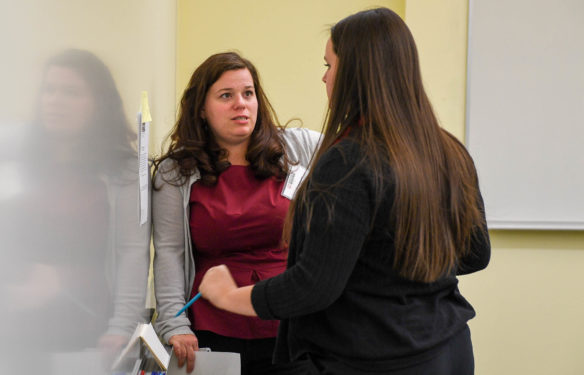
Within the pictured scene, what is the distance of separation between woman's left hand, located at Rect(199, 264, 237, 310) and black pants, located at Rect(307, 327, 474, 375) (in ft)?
0.60

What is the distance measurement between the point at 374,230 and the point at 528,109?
2.08m

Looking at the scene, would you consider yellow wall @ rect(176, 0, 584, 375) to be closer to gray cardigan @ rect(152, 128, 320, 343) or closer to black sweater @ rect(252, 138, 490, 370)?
gray cardigan @ rect(152, 128, 320, 343)

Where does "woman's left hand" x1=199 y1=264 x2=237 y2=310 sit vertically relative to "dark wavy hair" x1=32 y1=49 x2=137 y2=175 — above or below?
below

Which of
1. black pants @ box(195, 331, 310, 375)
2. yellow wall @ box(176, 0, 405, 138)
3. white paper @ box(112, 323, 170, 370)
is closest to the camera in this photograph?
white paper @ box(112, 323, 170, 370)

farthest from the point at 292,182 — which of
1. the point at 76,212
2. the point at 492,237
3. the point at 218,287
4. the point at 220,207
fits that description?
the point at 492,237

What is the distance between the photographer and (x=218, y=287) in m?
1.10

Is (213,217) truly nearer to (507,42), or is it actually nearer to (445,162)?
(445,162)

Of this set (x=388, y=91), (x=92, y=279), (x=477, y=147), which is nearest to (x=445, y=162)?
(x=388, y=91)

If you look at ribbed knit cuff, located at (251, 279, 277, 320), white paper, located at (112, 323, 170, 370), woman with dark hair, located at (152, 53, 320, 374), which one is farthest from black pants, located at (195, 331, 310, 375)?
ribbed knit cuff, located at (251, 279, 277, 320)

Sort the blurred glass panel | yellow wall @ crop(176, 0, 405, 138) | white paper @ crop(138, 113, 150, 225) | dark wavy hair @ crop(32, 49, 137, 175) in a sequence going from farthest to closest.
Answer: yellow wall @ crop(176, 0, 405, 138) < white paper @ crop(138, 113, 150, 225) < dark wavy hair @ crop(32, 49, 137, 175) < the blurred glass panel

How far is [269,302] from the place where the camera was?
1.01 m

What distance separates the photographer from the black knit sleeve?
0.96 m

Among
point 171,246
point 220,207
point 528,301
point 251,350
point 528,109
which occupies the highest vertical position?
point 528,109

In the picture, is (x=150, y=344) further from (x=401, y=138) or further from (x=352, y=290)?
(x=401, y=138)
